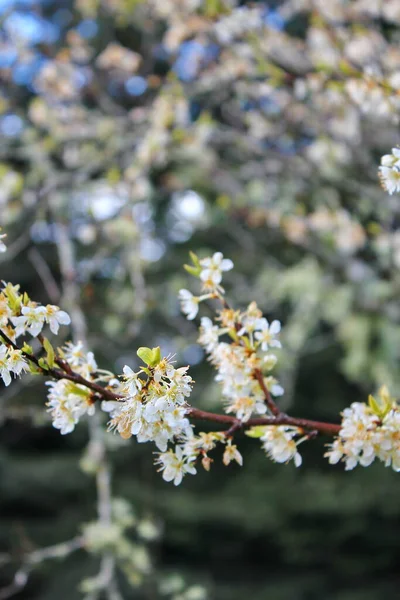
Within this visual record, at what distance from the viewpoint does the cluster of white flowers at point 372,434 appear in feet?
3.21

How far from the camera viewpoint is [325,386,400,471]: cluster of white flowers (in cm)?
98

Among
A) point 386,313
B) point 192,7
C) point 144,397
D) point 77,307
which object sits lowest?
point 144,397

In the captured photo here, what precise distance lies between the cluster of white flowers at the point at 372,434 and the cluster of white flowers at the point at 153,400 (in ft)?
0.96

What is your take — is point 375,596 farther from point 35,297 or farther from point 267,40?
point 267,40

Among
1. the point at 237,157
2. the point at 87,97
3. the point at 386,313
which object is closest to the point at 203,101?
the point at 237,157

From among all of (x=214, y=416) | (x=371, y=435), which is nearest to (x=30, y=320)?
(x=214, y=416)

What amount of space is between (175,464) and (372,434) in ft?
1.03

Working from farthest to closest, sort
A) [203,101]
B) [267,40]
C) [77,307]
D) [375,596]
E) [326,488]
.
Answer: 1. [375,596]
2. [326,488]
3. [203,101]
4. [267,40]
5. [77,307]

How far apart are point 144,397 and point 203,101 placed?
9.43ft

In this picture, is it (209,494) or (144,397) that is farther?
(209,494)

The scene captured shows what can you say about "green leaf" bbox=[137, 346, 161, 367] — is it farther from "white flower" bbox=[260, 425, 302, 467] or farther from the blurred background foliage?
the blurred background foliage

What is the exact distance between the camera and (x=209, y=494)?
599 cm

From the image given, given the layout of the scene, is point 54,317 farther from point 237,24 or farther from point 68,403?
point 237,24

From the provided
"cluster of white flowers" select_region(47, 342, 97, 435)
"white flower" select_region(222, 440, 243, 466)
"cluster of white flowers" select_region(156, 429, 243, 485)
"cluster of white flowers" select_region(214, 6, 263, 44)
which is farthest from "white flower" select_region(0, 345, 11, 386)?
"cluster of white flowers" select_region(214, 6, 263, 44)
